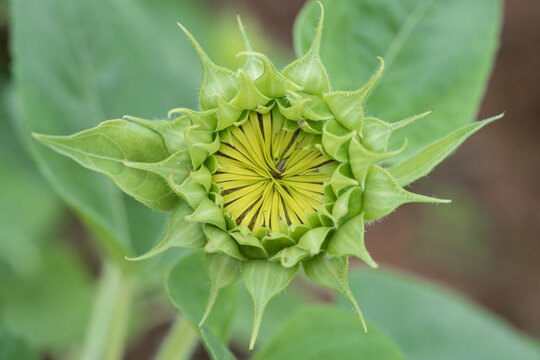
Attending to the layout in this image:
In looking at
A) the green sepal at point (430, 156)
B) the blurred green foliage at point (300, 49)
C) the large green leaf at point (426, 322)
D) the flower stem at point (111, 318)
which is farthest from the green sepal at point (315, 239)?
the large green leaf at point (426, 322)

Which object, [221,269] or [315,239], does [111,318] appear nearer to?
[221,269]

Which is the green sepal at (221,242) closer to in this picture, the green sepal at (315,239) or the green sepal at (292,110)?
the green sepal at (315,239)

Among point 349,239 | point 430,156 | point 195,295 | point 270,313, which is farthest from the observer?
point 270,313

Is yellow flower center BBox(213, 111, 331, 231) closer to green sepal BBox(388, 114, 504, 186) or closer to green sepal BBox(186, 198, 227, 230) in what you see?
green sepal BBox(186, 198, 227, 230)

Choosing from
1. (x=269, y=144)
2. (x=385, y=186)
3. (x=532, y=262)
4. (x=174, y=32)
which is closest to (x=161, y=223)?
(x=269, y=144)

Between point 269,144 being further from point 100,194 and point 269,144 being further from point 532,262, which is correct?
point 532,262

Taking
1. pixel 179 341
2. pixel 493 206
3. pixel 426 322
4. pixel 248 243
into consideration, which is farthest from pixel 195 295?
pixel 493 206

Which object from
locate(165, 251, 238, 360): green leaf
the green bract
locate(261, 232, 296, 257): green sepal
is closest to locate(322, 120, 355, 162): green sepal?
the green bract
